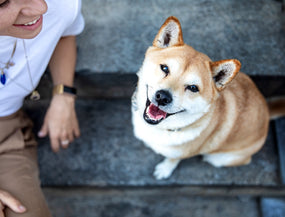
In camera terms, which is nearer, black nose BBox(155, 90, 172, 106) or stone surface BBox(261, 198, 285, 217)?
black nose BBox(155, 90, 172, 106)

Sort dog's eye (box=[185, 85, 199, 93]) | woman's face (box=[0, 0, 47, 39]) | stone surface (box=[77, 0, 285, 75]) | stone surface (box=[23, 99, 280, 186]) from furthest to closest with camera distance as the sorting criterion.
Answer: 1. stone surface (box=[23, 99, 280, 186])
2. stone surface (box=[77, 0, 285, 75])
3. dog's eye (box=[185, 85, 199, 93])
4. woman's face (box=[0, 0, 47, 39])

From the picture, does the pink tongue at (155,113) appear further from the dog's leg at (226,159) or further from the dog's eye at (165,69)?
the dog's leg at (226,159)

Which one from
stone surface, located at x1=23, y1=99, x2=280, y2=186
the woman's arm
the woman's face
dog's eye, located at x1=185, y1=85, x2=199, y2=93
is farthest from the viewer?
stone surface, located at x1=23, y1=99, x2=280, y2=186

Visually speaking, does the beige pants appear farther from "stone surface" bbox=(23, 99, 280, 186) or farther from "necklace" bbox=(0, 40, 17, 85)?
"stone surface" bbox=(23, 99, 280, 186)

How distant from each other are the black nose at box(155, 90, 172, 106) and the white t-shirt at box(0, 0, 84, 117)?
65cm

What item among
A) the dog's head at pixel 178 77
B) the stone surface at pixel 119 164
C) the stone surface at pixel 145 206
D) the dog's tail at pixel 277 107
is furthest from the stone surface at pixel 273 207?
the dog's head at pixel 178 77

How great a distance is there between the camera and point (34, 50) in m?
1.38

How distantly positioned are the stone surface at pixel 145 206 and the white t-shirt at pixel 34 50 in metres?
1.11

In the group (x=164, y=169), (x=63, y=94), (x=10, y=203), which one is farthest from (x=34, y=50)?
(x=164, y=169)

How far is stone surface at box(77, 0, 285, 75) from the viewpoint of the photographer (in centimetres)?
194

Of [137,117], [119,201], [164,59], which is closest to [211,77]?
[164,59]

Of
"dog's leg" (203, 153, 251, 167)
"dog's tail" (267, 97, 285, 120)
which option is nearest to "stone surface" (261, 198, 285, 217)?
"dog's leg" (203, 153, 251, 167)

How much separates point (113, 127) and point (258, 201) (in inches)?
56.6

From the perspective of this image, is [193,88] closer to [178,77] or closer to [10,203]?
[178,77]
